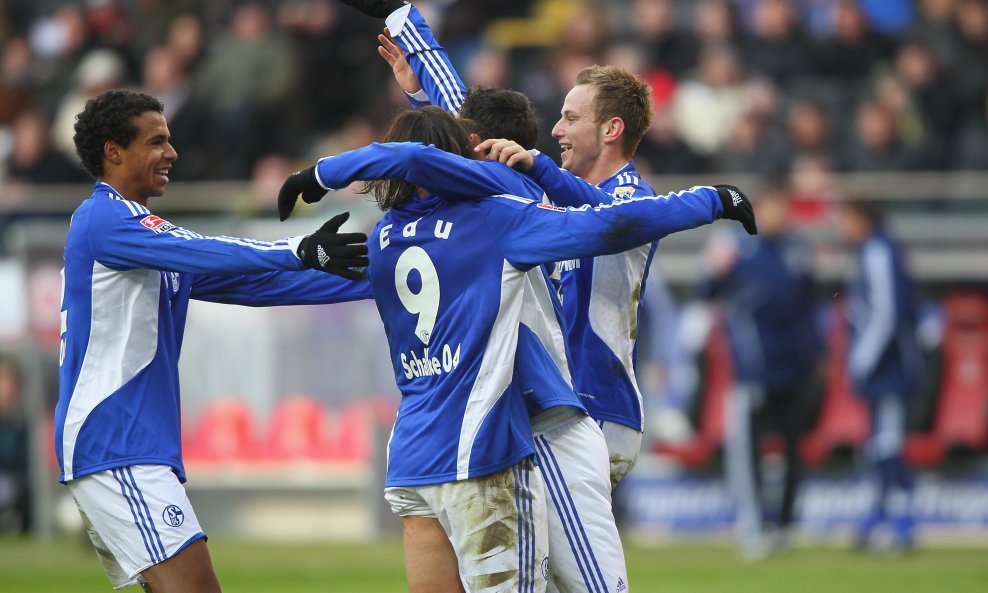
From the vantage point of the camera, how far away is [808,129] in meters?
14.7

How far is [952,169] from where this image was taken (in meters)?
14.8

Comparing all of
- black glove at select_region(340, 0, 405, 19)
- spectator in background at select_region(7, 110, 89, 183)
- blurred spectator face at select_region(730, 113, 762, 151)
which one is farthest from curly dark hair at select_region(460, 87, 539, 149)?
spectator in background at select_region(7, 110, 89, 183)

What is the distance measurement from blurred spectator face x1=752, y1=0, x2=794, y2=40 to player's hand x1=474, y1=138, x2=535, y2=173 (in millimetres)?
10742

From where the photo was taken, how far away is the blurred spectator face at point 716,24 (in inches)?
624

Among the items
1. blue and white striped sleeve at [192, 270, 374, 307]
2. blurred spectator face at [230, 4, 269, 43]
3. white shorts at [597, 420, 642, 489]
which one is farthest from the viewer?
blurred spectator face at [230, 4, 269, 43]

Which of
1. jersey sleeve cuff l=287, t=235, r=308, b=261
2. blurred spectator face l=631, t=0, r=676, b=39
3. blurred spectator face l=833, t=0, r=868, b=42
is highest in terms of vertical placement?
blurred spectator face l=631, t=0, r=676, b=39

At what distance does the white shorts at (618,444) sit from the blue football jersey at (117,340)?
1637 mm

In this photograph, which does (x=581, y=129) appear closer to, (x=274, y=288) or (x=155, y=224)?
(x=274, y=288)

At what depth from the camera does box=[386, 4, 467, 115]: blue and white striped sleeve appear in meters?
6.44

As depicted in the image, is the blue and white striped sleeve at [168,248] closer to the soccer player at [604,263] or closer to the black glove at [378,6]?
the soccer player at [604,263]

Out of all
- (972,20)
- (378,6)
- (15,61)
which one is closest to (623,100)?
(378,6)

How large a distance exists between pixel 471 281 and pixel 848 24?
37.8 feet

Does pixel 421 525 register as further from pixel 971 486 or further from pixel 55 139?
pixel 55 139

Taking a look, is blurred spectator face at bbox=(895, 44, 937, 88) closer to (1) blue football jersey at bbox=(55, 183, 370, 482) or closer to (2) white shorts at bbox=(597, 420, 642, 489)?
(2) white shorts at bbox=(597, 420, 642, 489)
